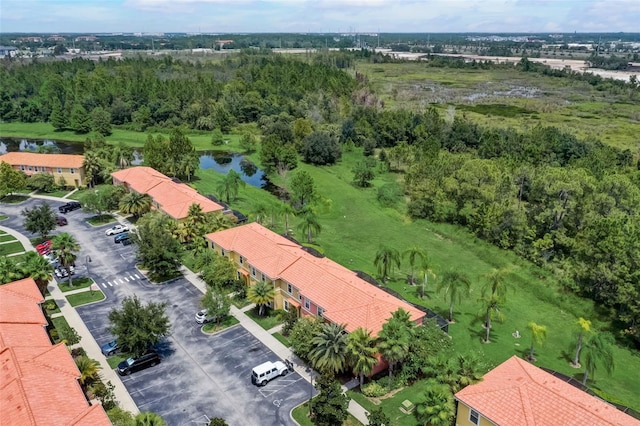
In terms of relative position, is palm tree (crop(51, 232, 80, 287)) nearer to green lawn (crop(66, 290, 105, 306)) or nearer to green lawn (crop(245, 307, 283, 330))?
green lawn (crop(66, 290, 105, 306))

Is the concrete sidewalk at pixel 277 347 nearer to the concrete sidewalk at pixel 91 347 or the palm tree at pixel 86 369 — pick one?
the concrete sidewalk at pixel 91 347

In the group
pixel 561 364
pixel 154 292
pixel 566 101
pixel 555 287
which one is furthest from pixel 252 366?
pixel 566 101

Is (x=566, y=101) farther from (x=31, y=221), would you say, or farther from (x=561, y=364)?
(x=31, y=221)

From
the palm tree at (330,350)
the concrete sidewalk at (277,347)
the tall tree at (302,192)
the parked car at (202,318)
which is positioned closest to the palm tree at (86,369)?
the parked car at (202,318)

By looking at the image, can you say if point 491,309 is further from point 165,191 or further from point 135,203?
point 135,203

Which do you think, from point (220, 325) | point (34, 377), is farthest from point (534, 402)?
point (34, 377)

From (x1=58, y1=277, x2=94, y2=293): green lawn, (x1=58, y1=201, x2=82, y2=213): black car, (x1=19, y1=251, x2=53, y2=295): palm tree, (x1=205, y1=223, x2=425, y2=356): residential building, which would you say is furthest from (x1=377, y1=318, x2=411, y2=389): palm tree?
(x1=58, y1=201, x2=82, y2=213): black car
